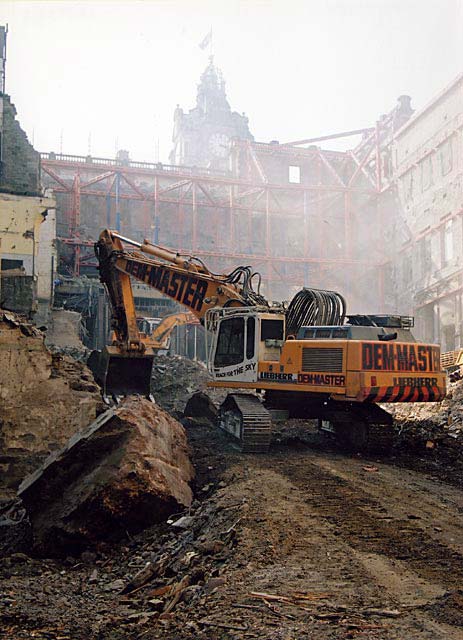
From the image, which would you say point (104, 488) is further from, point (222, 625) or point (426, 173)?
point (426, 173)

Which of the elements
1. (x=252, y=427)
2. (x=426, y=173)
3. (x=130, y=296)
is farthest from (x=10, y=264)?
(x=426, y=173)

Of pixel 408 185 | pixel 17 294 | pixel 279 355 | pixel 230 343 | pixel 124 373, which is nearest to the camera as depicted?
pixel 279 355

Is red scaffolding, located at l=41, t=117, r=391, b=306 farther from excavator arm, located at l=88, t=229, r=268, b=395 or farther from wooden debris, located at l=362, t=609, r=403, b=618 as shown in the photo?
wooden debris, located at l=362, t=609, r=403, b=618

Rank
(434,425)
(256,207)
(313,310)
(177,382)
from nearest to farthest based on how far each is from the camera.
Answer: (313,310) < (434,425) < (177,382) < (256,207)

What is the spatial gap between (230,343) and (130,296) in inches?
100

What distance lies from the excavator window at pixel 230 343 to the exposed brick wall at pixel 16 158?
53.5 feet

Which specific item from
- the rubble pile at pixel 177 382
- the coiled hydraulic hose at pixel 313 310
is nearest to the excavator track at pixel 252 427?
the coiled hydraulic hose at pixel 313 310

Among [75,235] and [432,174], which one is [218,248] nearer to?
[75,235]

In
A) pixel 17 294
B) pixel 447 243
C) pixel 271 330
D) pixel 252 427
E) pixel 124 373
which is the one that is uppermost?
pixel 447 243

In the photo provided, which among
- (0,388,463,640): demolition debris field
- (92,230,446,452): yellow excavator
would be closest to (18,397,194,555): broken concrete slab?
(0,388,463,640): demolition debris field

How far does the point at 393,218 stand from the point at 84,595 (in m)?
35.4

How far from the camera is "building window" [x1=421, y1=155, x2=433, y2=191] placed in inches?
1259

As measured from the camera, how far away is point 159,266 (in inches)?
446

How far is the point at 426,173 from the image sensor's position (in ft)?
106
